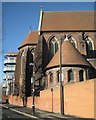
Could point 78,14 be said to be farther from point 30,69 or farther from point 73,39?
point 30,69

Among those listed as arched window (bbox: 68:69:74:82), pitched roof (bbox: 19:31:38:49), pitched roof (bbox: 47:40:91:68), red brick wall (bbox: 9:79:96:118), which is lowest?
red brick wall (bbox: 9:79:96:118)

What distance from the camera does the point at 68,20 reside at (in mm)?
69812

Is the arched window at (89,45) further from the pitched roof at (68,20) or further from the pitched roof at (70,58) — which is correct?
the pitched roof at (70,58)

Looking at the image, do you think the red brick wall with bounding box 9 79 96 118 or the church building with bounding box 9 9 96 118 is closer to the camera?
the red brick wall with bounding box 9 79 96 118

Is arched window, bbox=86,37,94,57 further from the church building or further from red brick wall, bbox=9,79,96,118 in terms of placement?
red brick wall, bbox=9,79,96,118

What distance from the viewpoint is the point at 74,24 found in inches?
2680

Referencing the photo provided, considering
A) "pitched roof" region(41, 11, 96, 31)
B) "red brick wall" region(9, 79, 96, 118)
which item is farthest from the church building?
"red brick wall" region(9, 79, 96, 118)

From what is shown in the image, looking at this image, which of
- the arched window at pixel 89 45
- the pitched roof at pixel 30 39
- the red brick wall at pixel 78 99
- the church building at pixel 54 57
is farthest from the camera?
the pitched roof at pixel 30 39

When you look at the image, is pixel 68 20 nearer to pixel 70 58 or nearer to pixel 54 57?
pixel 54 57

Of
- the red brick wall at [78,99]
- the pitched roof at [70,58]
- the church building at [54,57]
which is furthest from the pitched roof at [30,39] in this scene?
the red brick wall at [78,99]

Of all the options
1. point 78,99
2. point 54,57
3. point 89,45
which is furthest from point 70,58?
point 78,99

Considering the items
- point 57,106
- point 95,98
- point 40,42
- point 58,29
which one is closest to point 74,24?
point 58,29

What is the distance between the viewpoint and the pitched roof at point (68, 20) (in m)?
67.1

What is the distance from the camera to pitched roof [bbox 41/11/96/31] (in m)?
67.1
